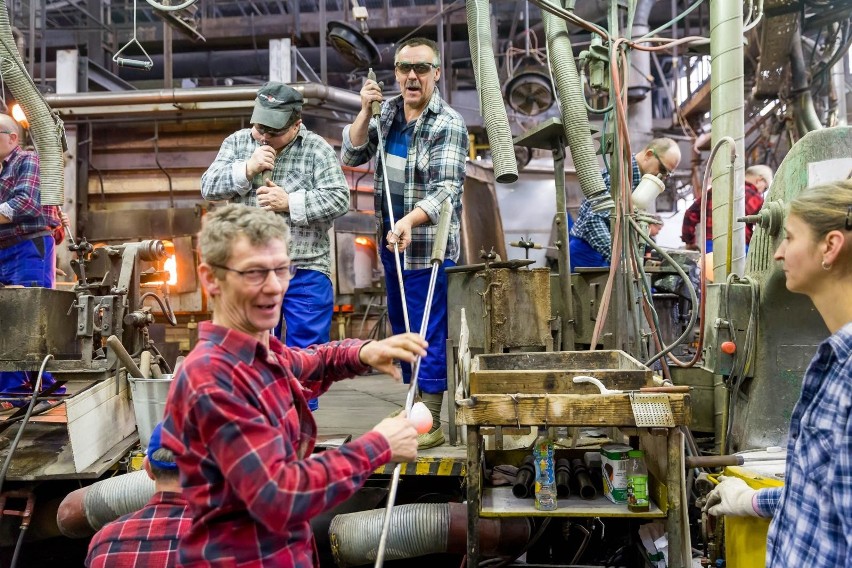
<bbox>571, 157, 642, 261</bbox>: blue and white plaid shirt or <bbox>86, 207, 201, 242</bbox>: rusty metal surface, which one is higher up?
<bbox>86, 207, 201, 242</bbox>: rusty metal surface

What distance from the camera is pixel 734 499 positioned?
7.40 feet

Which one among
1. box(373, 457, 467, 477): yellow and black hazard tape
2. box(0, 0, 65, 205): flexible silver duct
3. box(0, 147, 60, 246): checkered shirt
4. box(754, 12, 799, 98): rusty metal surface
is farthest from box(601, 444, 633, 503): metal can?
box(754, 12, 799, 98): rusty metal surface

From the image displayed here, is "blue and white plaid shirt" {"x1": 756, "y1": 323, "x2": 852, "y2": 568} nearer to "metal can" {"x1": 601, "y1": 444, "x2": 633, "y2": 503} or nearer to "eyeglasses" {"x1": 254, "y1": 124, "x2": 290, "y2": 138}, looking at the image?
"metal can" {"x1": 601, "y1": 444, "x2": 633, "y2": 503}

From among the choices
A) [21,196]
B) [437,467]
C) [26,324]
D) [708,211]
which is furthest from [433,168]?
[708,211]

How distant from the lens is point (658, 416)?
8.05 feet

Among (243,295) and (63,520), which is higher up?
(243,295)

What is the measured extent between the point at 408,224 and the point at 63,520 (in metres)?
2.29

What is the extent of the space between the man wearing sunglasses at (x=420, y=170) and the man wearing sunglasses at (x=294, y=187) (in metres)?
0.30

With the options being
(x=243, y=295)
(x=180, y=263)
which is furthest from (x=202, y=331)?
(x=180, y=263)

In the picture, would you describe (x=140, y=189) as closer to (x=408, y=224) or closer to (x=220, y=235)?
(x=408, y=224)

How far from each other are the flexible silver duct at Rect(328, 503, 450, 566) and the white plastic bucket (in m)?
1.13

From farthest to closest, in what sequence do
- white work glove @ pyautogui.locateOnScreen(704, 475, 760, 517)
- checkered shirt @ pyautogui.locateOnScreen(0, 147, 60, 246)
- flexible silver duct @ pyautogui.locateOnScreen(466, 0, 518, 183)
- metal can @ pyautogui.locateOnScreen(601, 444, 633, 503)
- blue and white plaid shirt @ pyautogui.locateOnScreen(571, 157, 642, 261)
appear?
blue and white plaid shirt @ pyautogui.locateOnScreen(571, 157, 642, 261), checkered shirt @ pyautogui.locateOnScreen(0, 147, 60, 246), flexible silver duct @ pyautogui.locateOnScreen(466, 0, 518, 183), metal can @ pyautogui.locateOnScreen(601, 444, 633, 503), white work glove @ pyautogui.locateOnScreen(704, 475, 760, 517)

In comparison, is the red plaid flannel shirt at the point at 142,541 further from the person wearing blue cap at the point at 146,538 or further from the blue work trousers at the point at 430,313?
the blue work trousers at the point at 430,313

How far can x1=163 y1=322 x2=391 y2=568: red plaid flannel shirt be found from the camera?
1.49 meters
